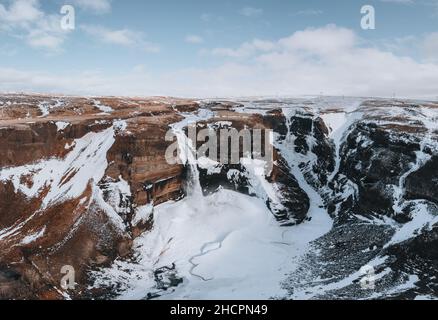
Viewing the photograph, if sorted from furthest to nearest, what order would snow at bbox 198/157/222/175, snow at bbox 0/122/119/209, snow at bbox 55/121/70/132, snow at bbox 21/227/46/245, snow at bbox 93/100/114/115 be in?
snow at bbox 93/100/114/115 < snow at bbox 198/157/222/175 < snow at bbox 55/121/70/132 < snow at bbox 0/122/119/209 < snow at bbox 21/227/46/245

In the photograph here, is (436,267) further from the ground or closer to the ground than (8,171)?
closer to the ground

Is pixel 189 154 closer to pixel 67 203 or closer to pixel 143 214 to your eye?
pixel 143 214

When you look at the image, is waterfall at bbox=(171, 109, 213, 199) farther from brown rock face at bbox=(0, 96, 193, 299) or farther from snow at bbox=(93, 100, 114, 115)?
snow at bbox=(93, 100, 114, 115)

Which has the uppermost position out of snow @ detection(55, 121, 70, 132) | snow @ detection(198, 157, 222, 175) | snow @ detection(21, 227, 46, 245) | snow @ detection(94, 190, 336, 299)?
snow @ detection(55, 121, 70, 132)

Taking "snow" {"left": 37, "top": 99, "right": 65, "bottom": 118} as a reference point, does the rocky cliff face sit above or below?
below

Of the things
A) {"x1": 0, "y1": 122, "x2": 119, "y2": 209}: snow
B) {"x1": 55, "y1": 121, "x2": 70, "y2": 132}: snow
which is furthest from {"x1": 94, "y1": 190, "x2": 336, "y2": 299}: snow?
{"x1": 55, "y1": 121, "x2": 70, "y2": 132}: snow

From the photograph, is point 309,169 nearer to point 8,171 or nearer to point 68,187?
point 68,187

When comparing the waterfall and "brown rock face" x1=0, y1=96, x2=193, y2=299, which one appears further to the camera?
the waterfall

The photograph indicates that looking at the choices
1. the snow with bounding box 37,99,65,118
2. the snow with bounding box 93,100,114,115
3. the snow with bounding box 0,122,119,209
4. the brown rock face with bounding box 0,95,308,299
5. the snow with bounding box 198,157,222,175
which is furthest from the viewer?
the snow with bounding box 93,100,114,115
